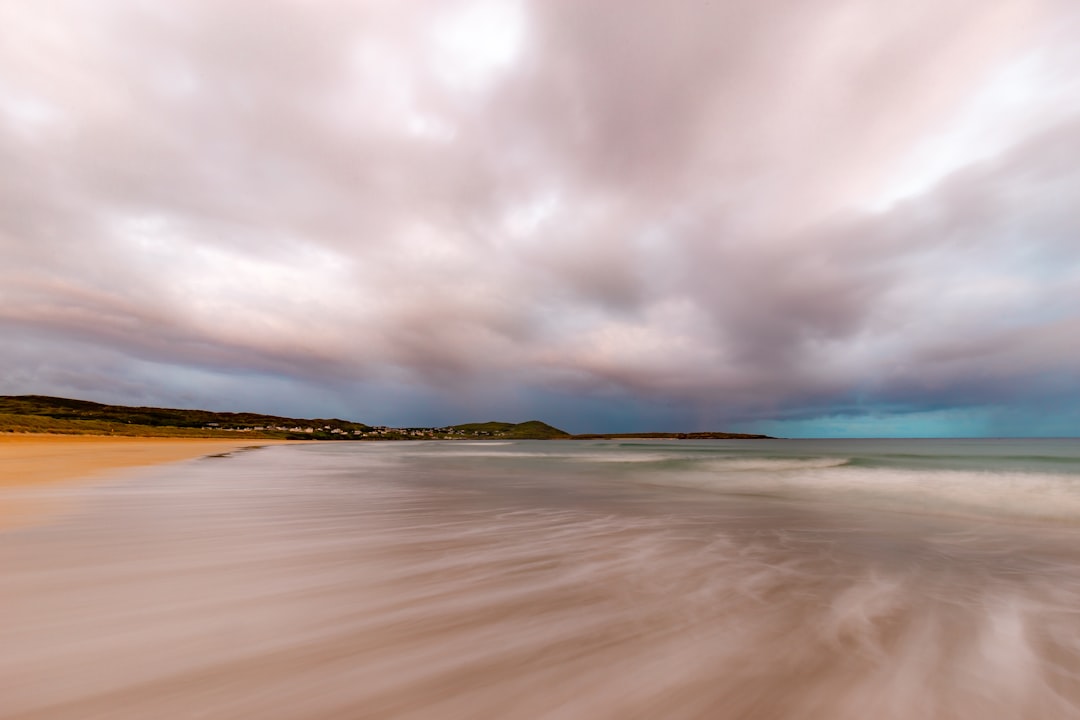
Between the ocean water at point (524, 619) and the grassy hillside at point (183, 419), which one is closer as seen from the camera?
the ocean water at point (524, 619)

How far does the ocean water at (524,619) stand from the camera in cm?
246

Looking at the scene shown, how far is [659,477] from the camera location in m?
19.3

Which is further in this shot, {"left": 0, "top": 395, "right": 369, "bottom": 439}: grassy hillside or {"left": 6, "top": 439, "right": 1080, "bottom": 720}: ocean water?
{"left": 0, "top": 395, "right": 369, "bottom": 439}: grassy hillside

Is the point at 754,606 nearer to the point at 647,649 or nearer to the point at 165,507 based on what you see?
the point at 647,649

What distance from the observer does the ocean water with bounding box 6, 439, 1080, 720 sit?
8.06ft

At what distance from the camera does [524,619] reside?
11.8 feet

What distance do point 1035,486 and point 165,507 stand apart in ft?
88.1

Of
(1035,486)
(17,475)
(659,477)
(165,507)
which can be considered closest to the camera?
(165,507)

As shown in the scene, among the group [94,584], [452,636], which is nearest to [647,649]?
[452,636]

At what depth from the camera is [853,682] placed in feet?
8.89

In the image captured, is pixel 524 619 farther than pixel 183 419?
No

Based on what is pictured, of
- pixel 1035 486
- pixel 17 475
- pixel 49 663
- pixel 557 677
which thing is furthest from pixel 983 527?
pixel 17 475

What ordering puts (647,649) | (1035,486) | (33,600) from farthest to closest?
(1035,486), (33,600), (647,649)

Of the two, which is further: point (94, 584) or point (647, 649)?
point (94, 584)
